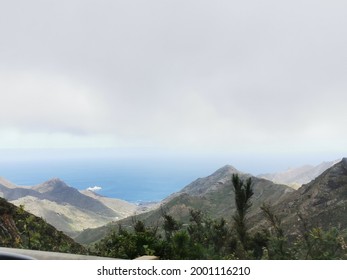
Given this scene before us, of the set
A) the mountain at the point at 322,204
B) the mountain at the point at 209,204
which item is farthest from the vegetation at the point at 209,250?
the mountain at the point at 209,204

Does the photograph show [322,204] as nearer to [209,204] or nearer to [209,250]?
[209,250]

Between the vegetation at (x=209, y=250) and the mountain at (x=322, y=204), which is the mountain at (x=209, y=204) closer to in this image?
the mountain at (x=322, y=204)

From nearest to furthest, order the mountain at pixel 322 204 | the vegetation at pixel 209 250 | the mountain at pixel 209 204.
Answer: the vegetation at pixel 209 250 < the mountain at pixel 322 204 < the mountain at pixel 209 204

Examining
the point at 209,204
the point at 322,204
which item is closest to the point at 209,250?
the point at 322,204

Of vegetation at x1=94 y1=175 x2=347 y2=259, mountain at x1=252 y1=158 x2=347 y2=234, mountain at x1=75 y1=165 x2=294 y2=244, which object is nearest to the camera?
vegetation at x1=94 y1=175 x2=347 y2=259

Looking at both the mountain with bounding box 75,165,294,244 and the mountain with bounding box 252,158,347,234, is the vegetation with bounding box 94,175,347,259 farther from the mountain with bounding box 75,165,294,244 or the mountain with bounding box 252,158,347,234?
the mountain with bounding box 75,165,294,244

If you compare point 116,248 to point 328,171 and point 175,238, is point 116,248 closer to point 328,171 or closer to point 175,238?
point 175,238

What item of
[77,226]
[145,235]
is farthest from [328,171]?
[77,226]

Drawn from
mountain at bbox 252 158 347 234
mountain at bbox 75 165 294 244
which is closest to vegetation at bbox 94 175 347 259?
mountain at bbox 252 158 347 234
